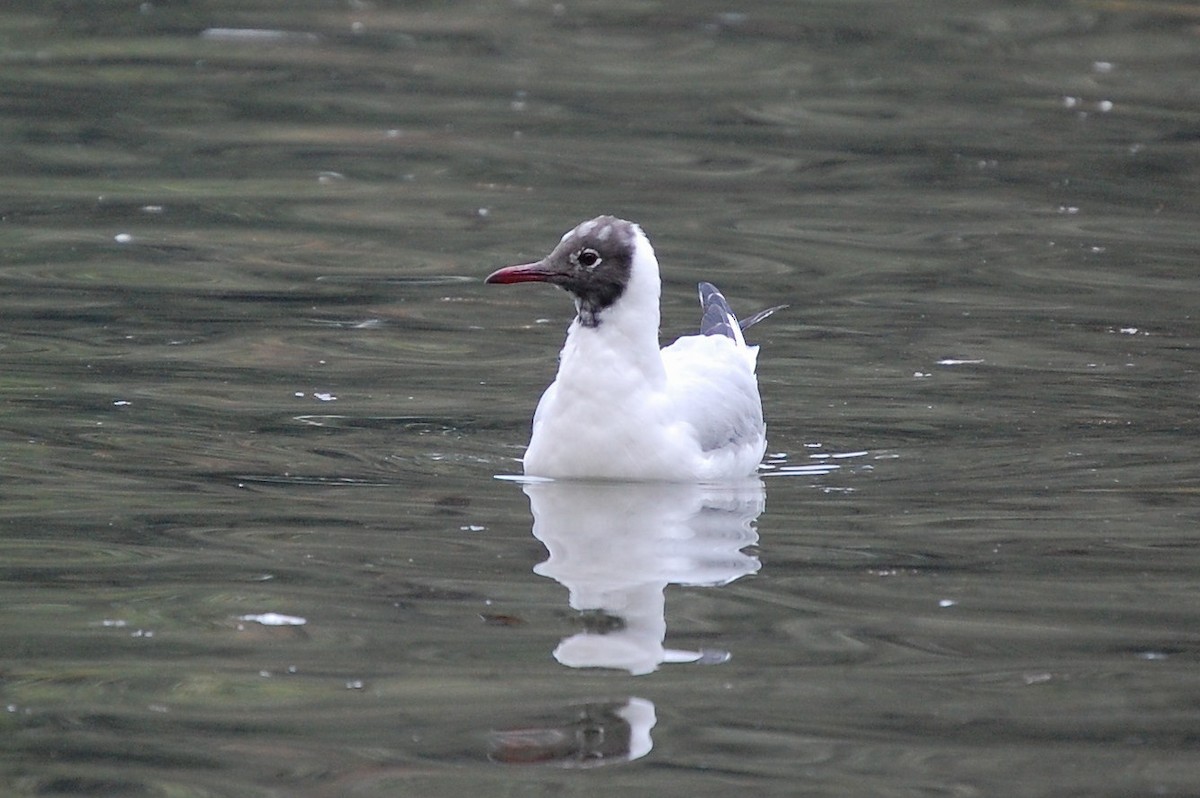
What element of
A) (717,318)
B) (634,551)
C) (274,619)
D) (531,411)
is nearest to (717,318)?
(717,318)

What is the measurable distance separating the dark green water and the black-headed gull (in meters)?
0.21

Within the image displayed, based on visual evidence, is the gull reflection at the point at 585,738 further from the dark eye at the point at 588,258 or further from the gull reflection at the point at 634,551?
the dark eye at the point at 588,258

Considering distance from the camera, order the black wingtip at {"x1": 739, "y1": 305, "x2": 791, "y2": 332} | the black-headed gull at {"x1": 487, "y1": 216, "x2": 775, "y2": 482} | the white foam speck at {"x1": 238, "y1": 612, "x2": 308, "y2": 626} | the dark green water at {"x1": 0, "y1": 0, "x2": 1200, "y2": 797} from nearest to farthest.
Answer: the dark green water at {"x1": 0, "y1": 0, "x2": 1200, "y2": 797}
the white foam speck at {"x1": 238, "y1": 612, "x2": 308, "y2": 626}
the black-headed gull at {"x1": 487, "y1": 216, "x2": 775, "y2": 482}
the black wingtip at {"x1": 739, "y1": 305, "x2": 791, "y2": 332}

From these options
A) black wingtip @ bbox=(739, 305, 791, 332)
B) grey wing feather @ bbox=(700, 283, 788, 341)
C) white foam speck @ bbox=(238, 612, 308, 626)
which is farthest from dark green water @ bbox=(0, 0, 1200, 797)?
grey wing feather @ bbox=(700, 283, 788, 341)

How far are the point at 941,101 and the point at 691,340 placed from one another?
8496 mm

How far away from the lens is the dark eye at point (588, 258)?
27.6ft

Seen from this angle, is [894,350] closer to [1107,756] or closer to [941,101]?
[1107,756]

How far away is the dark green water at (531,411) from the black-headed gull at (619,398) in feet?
0.69

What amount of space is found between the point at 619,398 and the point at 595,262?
53 cm

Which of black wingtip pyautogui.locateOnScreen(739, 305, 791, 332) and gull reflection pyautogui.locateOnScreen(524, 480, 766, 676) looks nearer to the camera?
gull reflection pyautogui.locateOnScreen(524, 480, 766, 676)

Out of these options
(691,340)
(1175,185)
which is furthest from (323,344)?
(1175,185)

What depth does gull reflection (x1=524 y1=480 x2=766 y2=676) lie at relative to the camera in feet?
20.7

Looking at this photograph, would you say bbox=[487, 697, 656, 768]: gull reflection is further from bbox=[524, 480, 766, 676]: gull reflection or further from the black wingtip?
the black wingtip

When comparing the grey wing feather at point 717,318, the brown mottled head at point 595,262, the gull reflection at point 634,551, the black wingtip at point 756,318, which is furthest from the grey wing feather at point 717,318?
the gull reflection at point 634,551
